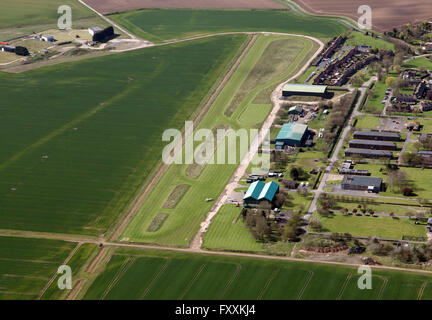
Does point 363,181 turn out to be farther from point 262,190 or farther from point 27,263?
point 27,263

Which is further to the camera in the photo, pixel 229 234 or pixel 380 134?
pixel 380 134

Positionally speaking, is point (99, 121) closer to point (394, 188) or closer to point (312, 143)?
point (312, 143)

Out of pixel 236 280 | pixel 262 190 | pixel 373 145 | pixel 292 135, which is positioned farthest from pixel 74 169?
pixel 373 145

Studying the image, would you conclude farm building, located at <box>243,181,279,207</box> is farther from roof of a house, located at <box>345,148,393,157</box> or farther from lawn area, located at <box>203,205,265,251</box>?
roof of a house, located at <box>345,148,393,157</box>

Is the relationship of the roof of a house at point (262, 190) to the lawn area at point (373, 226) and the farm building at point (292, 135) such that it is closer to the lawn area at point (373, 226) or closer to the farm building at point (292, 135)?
the lawn area at point (373, 226)

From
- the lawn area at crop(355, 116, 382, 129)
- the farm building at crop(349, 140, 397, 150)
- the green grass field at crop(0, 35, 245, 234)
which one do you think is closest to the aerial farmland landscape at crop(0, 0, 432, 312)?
the farm building at crop(349, 140, 397, 150)

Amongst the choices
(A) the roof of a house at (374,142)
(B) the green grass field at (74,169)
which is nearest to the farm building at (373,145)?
(A) the roof of a house at (374,142)
